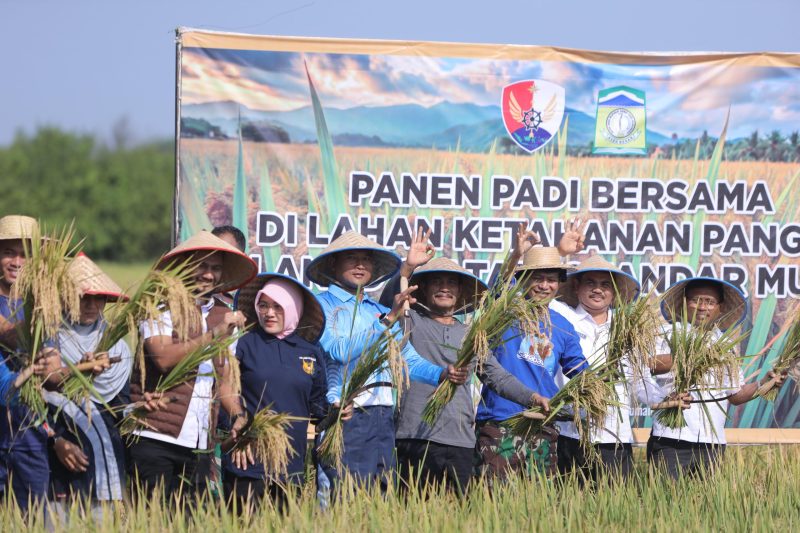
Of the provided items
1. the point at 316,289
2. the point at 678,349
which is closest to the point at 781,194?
the point at 678,349

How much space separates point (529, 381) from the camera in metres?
5.77

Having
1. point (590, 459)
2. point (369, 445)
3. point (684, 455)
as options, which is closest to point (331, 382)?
point (369, 445)

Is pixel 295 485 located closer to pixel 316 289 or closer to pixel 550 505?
pixel 550 505

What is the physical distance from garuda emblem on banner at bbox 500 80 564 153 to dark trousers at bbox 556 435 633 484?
219 centimetres

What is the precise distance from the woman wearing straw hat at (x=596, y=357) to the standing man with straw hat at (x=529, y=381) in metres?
0.14

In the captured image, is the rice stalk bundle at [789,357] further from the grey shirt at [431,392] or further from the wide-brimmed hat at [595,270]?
the grey shirt at [431,392]

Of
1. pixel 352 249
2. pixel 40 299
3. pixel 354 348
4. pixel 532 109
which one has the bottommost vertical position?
pixel 354 348

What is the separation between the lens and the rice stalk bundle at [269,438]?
4.98m

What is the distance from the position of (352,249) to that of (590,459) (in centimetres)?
161

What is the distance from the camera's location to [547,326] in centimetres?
571

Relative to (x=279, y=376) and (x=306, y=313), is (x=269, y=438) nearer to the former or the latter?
(x=279, y=376)

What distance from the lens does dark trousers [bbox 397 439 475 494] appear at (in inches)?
221

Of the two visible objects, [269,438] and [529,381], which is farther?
[529,381]

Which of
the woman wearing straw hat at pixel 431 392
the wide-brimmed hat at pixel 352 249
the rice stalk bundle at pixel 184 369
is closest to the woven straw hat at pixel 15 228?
the rice stalk bundle at pixel 184 369
